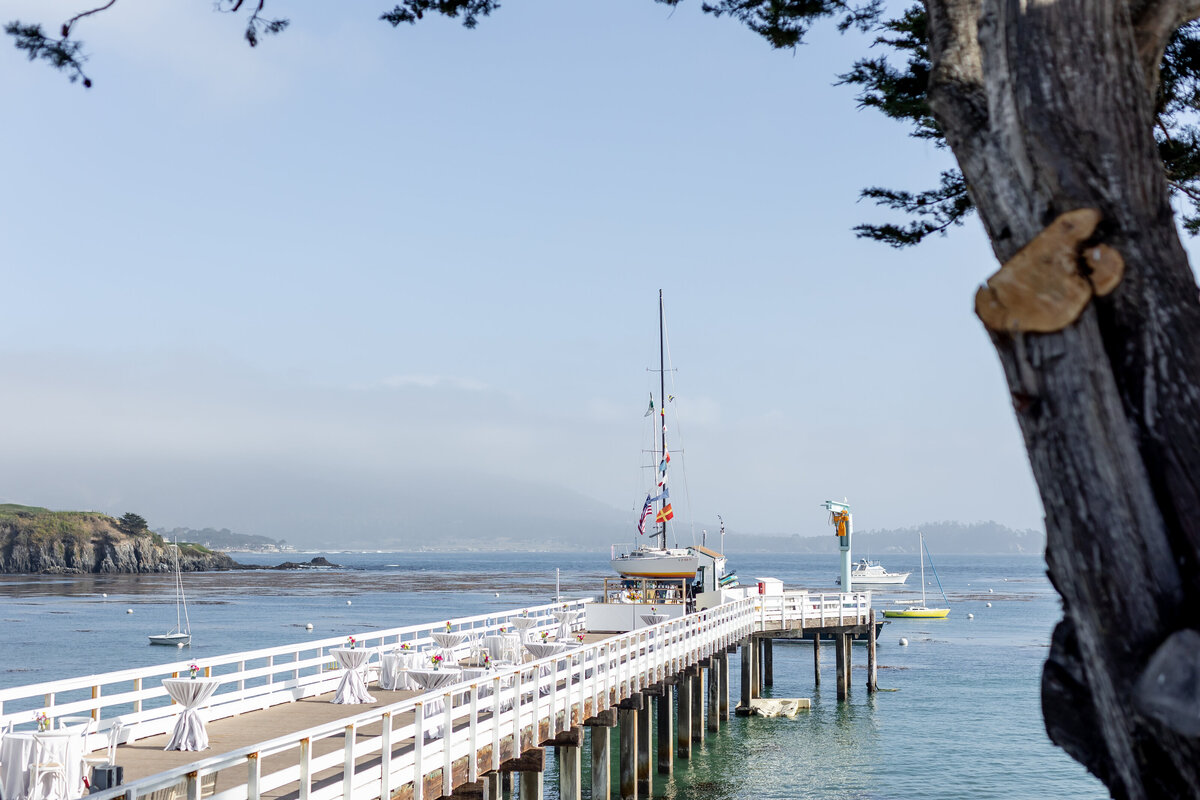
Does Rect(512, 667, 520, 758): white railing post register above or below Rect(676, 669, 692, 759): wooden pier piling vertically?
above

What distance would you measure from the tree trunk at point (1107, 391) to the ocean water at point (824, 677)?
71.5ft

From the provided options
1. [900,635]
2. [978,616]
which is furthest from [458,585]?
[900,635]

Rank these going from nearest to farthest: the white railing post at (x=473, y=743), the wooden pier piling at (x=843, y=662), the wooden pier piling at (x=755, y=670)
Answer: the white railing post at (x=473, y=743) < the wooden pier piling at (x=755, y=670) < the wooden pier piling at (x=843, y=662)

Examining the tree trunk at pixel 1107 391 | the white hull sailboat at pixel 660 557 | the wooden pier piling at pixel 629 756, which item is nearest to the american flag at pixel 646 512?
the white hull sailboat at pixel 660 557

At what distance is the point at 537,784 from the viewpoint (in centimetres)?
1538

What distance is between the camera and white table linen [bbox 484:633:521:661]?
21.5 metres

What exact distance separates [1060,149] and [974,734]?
110 feet

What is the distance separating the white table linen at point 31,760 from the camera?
9789mm

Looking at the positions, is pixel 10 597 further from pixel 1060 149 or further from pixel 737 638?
pixel 1060 149

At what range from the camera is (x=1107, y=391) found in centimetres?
338

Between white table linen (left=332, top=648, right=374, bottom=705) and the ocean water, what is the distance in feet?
32.8

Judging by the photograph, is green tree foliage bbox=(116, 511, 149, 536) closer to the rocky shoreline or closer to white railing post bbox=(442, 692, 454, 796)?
the rocky shoreline

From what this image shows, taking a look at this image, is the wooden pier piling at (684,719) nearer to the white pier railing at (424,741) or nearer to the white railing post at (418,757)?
the white pier railing at (424,741)

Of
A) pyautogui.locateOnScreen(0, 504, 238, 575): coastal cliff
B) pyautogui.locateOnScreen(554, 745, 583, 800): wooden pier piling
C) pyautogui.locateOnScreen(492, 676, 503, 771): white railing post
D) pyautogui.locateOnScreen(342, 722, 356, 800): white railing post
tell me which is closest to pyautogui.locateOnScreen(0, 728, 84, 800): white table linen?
pyautogui.locateOnScreen(342, 722, 356, 800): white railing post
